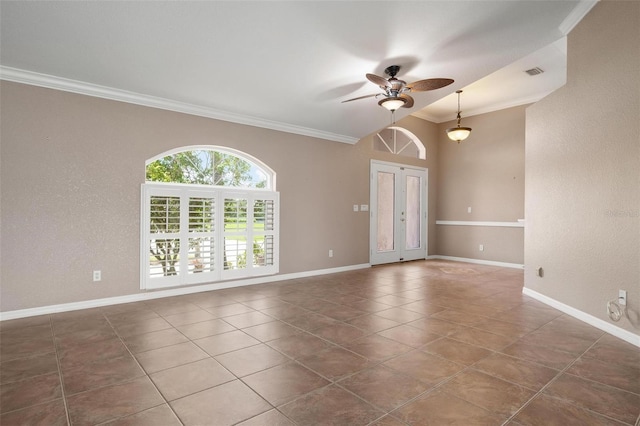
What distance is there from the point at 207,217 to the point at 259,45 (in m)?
2.43

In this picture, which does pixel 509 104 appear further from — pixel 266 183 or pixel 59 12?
pixel 59 12

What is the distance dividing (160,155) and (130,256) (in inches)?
52.6

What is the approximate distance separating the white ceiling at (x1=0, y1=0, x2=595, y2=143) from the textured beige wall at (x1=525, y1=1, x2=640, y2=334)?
1.42ft

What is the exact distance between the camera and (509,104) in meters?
6.81

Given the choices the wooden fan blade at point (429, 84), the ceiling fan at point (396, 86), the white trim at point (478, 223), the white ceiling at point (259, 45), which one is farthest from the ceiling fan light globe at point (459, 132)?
the wooden fan blade at point (429, 84)

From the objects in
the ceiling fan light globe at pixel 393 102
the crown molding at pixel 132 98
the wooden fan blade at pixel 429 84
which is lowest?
the ceiling fan light globe at pixel 393 102

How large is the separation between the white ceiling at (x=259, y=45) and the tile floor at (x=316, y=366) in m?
2.59

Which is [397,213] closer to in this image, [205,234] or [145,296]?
[205,234]

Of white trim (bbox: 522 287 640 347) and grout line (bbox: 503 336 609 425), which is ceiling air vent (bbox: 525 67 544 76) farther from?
grout line (bbox: 503 336 609 425)

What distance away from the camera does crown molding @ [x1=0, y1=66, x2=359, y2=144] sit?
353cm

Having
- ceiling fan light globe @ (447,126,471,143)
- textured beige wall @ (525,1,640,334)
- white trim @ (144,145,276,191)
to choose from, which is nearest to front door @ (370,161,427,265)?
ceiling fan light globe @ (447,126,471,143)

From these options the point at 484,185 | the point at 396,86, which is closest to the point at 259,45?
the point at 396,86

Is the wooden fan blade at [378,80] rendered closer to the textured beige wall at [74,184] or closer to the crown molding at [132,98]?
the crown molding at [132,98]

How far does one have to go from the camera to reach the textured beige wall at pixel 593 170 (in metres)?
2.81
